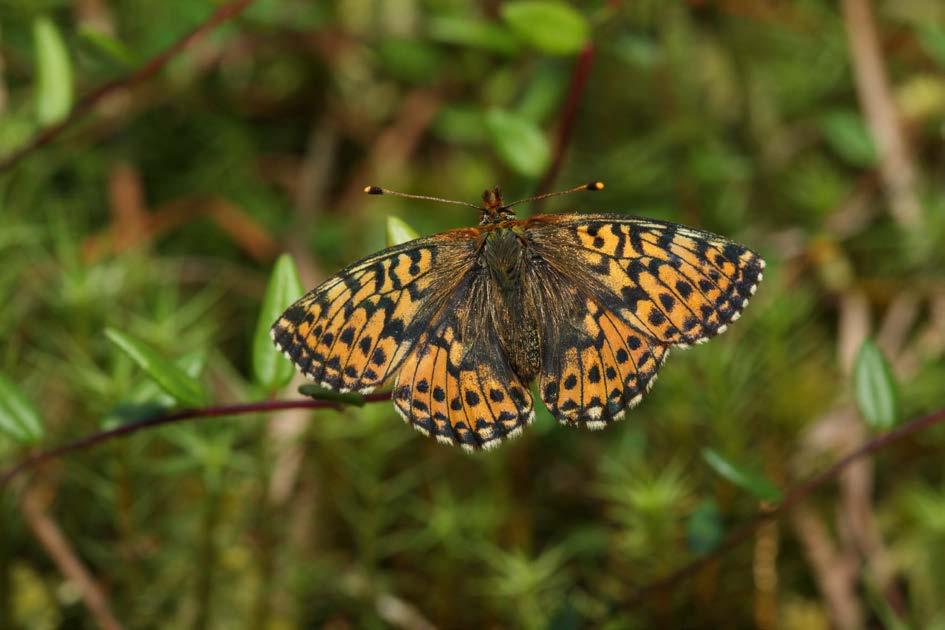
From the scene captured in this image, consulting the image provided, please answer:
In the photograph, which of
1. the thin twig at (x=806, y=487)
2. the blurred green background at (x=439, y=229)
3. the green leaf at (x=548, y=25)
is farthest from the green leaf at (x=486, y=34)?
the thin twig at (x=806, y=487)

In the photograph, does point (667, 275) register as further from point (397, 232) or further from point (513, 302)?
point (397, 232)

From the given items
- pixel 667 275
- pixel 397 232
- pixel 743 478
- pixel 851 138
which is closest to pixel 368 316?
pixel 397 232

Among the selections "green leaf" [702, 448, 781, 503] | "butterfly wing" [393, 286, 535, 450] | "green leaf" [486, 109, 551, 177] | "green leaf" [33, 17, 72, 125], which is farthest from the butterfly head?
"green leaf" [33, 17, 72, 125]

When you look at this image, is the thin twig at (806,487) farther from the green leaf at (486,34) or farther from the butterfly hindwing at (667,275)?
the green leaf at (486,34)

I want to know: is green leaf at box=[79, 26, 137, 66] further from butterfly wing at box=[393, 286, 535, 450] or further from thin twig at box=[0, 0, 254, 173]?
butterfly wing at box=[393, 286, 535, 450]

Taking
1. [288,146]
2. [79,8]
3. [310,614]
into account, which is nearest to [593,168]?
[288,146]

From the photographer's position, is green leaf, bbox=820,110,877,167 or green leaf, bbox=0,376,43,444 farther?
green leaf, bbox=820,110,877,167
